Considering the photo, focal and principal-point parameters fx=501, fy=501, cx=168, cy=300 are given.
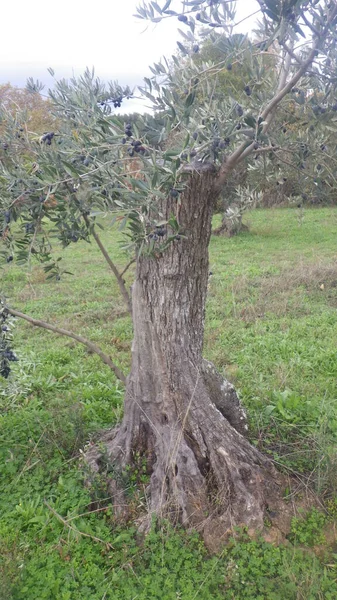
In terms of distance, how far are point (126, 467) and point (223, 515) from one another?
0.71 m

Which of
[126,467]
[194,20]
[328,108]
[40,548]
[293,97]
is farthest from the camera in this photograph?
[126,467]

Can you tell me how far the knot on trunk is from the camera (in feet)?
11.9

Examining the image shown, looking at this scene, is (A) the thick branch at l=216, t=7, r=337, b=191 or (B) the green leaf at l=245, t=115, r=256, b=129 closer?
(A) the thick branch at l=216, t=7, r=337, b=191

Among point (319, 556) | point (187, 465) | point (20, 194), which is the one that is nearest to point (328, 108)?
point (20, 194)

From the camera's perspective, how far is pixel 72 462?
3.64 m

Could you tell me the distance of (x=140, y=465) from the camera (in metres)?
3.40

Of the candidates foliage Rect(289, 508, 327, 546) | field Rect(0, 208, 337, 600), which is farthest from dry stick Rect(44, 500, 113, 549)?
foliage Rect(289, 508, 327, 546)

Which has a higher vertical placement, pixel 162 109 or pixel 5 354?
pixel 162 109

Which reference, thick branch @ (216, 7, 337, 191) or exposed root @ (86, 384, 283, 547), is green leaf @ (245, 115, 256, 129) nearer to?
thick branch @ (216, 7, 337, 191)

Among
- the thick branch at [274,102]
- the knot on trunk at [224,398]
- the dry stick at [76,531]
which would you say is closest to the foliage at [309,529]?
the knot on trunk at [224,398]

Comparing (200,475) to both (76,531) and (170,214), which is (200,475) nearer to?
(76,531)

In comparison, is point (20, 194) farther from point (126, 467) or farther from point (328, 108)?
point (126, 467)

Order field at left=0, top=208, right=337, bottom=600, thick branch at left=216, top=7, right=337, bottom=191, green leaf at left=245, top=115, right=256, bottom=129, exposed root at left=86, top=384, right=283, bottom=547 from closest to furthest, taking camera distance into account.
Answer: thick branch at left=216, top=7, right=337, bottom=191 → green leaf at left=245, top=115, right=256, bottom=129 → field at left=0, top=208, right=337, bottom=600 → exposed root at left=86, top=384, right=283, bottom=547

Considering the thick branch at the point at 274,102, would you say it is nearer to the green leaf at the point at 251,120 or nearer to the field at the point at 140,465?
the green leaf at the point at 251,120
